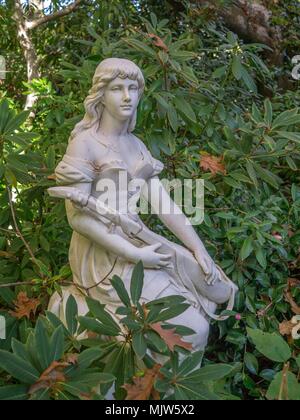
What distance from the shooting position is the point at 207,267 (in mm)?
2631

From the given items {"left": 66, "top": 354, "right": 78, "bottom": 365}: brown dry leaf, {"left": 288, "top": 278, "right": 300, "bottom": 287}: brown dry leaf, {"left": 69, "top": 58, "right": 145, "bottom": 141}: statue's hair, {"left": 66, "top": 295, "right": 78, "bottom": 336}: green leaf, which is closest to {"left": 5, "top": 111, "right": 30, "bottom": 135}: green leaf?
{"left": 69, "top": 58, "right": 145, "bottom": 141}: statue's hair

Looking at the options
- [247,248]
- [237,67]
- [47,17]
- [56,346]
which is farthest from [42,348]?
[47,17]

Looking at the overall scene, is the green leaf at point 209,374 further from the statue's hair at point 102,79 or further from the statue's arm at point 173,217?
the statue's hair at point 102,79

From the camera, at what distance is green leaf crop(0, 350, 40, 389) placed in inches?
69.4

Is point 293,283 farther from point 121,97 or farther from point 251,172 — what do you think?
point 121,97

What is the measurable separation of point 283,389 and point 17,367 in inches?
27.3

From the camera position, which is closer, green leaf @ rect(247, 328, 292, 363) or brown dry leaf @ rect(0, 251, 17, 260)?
green leaf @ rect(247, 328, 292, 363)

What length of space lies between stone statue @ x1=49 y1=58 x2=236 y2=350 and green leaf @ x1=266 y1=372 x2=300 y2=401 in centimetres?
82

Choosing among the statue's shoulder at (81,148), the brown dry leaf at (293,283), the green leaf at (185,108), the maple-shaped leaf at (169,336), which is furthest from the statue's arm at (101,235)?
the brown dry leaf at (293,283)

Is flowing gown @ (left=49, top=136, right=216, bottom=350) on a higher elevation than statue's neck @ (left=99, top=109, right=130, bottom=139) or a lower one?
lower

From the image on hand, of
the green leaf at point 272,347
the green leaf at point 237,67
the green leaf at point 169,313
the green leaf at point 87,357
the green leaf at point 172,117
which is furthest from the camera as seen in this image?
the green leaf at point 237,67

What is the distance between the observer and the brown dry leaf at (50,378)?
176 centimetres

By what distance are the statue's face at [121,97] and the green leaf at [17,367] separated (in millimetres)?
1152

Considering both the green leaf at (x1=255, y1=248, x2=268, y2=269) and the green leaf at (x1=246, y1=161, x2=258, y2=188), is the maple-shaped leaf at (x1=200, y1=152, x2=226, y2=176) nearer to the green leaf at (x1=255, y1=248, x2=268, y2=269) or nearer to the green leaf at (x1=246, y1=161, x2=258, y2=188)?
the green leaf at (x1=246, y1=161, x2=258, y2=188)
